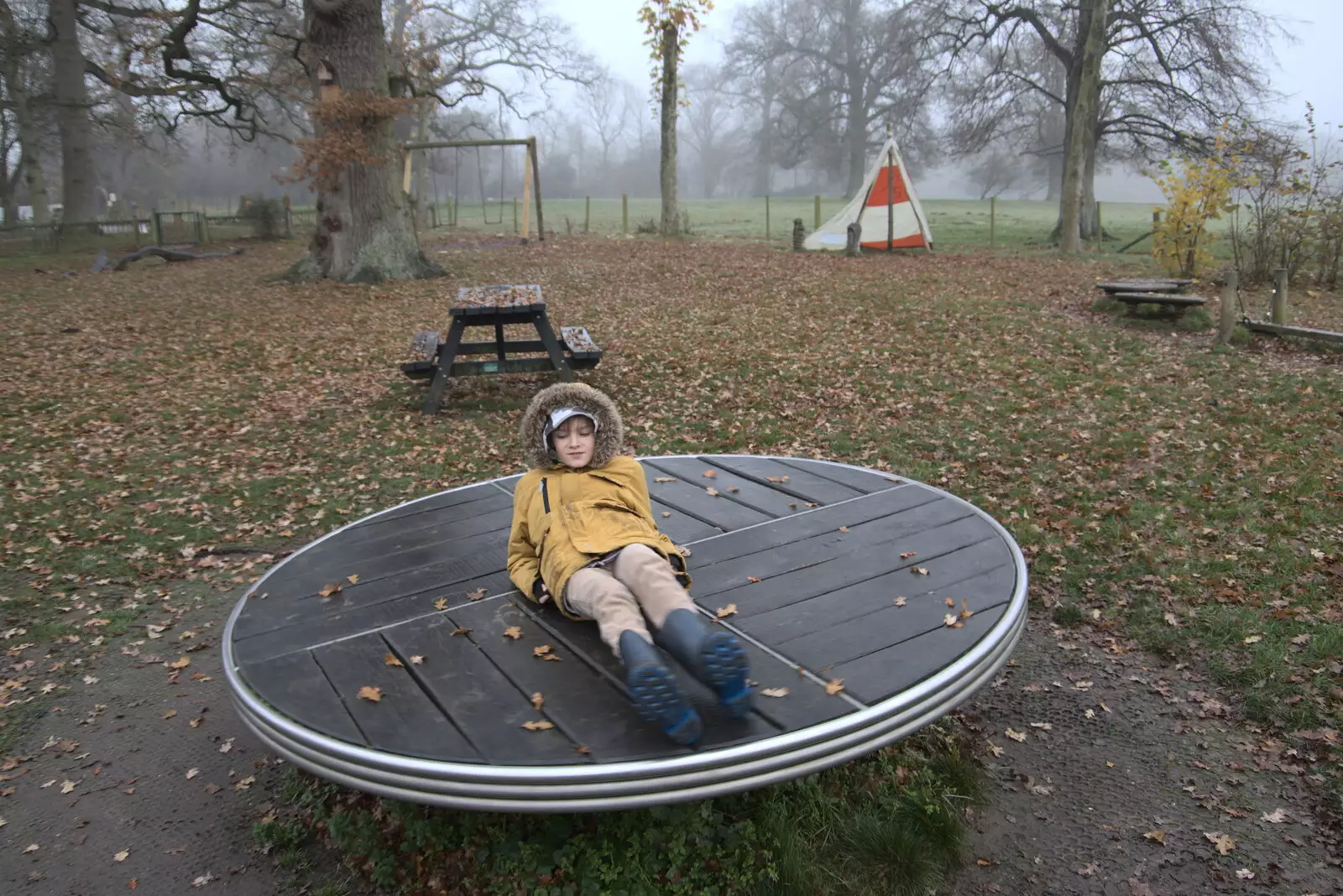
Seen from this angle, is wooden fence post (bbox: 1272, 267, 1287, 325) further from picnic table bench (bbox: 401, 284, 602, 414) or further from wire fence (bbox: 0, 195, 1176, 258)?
picnic table bench (bbox: 401, 284, 602, 414)

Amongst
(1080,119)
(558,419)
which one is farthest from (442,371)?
(1080,119)

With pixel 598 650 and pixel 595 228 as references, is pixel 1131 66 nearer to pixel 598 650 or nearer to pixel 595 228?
pixel 595 228

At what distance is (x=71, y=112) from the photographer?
2300 centimetres

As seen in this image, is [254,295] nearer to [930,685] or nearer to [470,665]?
[470,665]

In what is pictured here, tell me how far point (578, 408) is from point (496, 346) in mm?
5323

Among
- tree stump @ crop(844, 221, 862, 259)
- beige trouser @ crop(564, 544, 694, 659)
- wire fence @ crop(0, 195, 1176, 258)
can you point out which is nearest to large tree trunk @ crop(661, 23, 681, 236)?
wire fence @ crop(0, 195, 1176, 258)

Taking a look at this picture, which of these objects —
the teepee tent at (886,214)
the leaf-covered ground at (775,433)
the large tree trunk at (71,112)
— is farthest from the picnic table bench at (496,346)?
the large tree trunk at (71,112)

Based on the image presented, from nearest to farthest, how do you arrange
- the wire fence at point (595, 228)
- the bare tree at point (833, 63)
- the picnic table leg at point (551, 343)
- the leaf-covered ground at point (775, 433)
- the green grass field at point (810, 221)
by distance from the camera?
the leaf-covered ground at point (775, 433) < the picnic table leg at point (551, 343) < the wire fence at point (595, 228) < the green grass field at point (810, 221) < the bare tree at point (833, 63)

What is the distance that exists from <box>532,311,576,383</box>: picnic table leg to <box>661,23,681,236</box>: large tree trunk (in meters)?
15.7

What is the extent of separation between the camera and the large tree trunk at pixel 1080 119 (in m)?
17.8

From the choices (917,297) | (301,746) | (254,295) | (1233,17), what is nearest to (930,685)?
(301,746)

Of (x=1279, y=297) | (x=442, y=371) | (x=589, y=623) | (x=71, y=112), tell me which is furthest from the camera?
(x=71, y=112)

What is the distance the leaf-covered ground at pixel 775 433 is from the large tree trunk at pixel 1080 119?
563 cm

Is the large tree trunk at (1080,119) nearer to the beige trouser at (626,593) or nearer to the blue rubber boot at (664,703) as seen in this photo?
the beige trouser at (626,593)
